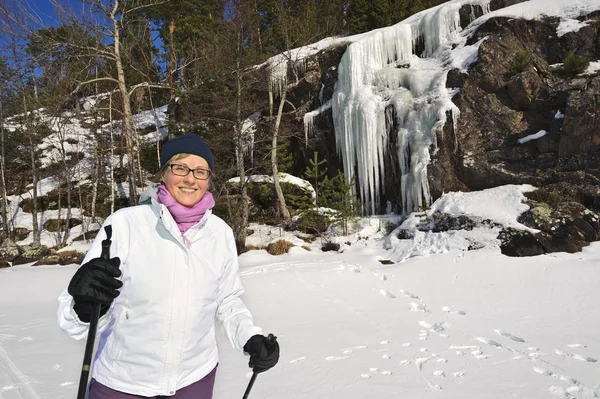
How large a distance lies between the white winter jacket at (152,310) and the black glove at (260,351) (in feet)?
0.66

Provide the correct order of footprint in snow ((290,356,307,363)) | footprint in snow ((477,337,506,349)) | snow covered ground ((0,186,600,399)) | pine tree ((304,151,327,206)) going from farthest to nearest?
pine tree ((304,151,327,206)) → footprint in snow ((477,337,506,349)) → footprint in snow ((290,356,307,363)) → snow covered ground ((0,186,600,399))

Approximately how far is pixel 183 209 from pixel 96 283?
0.41m

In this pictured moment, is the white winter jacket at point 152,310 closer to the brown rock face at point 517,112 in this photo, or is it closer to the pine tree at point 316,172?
the pine tree at point 316,172

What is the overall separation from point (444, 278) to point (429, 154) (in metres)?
5.62

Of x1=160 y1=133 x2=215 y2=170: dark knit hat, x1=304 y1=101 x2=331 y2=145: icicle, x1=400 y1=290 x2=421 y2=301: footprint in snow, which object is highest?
x1=304 y1=101 x2=331 y2=145: icicle

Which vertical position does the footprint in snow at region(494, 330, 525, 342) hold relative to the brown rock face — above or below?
below

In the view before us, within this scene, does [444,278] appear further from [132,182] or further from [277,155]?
[277,155]

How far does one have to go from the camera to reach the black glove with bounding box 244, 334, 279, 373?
5.04ft

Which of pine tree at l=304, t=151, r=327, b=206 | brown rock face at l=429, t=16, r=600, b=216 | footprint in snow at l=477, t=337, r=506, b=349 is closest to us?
footprint in snow at l=477, t=337, r=506, b=349

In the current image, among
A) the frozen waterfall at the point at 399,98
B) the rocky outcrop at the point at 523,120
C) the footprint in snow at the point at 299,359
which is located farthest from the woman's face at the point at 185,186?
the frozen waterfall at the point at 399,98

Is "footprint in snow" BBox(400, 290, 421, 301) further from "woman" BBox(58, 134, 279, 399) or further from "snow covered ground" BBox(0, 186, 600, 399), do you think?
"woman" BBox(58, 134, 279, 399)

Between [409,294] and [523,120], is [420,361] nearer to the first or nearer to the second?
[409,294]

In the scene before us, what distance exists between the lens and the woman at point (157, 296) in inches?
50.6

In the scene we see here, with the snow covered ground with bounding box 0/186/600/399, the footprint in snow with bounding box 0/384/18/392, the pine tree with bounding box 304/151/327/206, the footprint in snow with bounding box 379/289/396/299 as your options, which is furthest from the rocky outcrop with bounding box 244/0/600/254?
the footprint in snow with bounding box 0/384/18/392
